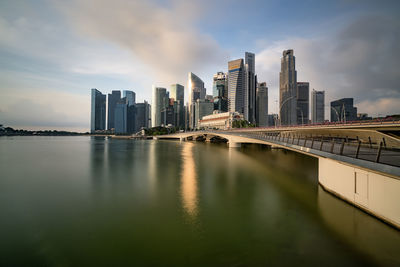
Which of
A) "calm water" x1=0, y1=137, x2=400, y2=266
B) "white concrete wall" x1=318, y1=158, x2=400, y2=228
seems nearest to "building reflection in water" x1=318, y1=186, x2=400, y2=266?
"calm water" x1=0, y1=137, x2=400, y2=266

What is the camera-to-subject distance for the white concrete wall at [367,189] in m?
9.45

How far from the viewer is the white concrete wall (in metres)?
9.45

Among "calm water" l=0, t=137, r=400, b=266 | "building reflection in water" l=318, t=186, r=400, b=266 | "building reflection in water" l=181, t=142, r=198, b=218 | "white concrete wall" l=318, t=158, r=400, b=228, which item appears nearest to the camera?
"calm water" l=0, t=137, r=400, b=266

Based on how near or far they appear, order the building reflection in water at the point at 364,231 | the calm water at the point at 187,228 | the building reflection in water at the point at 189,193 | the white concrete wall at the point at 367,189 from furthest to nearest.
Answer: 1. the building reflection in water at the point at 189,193
2. the white concrete wall at the point at 367,189
3. the building reflection in water at the point at 364,231
4. the calm water at the point at 187,228

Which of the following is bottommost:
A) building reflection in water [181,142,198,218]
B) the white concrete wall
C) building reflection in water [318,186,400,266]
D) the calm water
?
building reflection in water [181,142,198,218]

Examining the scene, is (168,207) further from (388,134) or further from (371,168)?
(388,134)

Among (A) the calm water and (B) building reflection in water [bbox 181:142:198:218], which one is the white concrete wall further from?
(B) building reflection in water [bbox 181:142:198:218]

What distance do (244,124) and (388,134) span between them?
11484cm

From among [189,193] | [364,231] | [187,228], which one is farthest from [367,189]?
[189,193]

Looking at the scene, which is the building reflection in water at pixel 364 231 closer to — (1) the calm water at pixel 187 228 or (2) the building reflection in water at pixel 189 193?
(1) the calm water at pixel 187 228

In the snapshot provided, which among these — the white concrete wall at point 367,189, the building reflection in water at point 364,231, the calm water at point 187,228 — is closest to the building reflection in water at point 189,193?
the calm water at point 187,228

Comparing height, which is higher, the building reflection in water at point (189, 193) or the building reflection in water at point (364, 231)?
the building reflection in water at point (364, 231)

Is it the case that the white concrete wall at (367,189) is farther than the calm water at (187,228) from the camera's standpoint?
Yes

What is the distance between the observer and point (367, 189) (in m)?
11.2
